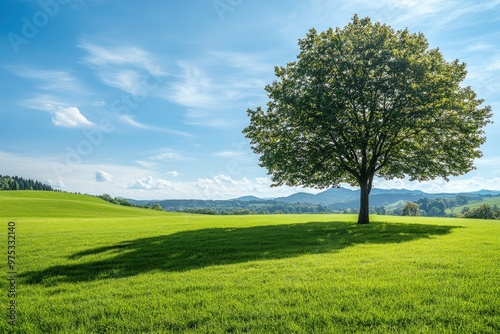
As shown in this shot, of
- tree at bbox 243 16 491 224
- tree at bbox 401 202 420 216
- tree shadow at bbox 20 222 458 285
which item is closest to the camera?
tree shadow at bbox 20 222 458 285

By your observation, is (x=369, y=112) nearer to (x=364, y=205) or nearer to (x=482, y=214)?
(x=364, y=205)

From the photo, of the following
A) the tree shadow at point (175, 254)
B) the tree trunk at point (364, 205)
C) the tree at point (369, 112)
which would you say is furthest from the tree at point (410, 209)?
the tree shadow at point (175, 254)

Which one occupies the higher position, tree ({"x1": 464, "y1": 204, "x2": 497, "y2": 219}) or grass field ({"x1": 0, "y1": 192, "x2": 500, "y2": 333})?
grass field ({"x1": 0, "y1": 192, "x2": 500, "y2": 333})

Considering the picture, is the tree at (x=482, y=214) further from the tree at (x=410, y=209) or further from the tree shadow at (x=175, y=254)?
the tree shadow at (x=175, y=254)

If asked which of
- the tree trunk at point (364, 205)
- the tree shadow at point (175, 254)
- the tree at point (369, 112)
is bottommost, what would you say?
the tree shadow at point (175, 254)

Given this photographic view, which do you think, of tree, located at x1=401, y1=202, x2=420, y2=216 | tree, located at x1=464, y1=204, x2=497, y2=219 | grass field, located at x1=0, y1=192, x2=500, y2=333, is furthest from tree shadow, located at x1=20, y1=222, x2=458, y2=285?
tree, located at x1=401, y1=202, x2=420, y2=216

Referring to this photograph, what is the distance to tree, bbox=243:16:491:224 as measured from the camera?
1208 inches

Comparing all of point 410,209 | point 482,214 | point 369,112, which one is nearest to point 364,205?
point 369,112

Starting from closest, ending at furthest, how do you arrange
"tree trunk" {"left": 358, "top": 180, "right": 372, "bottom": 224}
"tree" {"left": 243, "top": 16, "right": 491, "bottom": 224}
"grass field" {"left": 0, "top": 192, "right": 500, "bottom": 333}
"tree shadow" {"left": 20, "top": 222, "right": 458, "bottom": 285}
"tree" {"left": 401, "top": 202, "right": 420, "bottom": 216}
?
"grass field" {"left": 0, "top": 192, "right": 500, "bottom": 333} → "tree shadow" {"left": 20, "top": 222, "right": 458, "bottom": 285} → "tree" {"left": 243, "top": 16, "right": 491, "bottom": 224} → "tree trunk" {"left": 358, "top": 180, "right": 372, "bottom": 224} → "tree" {"left": 401, "top": 202, "right": 420, "bottom": 216}

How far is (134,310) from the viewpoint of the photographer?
795 cm

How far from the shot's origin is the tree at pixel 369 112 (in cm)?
3069

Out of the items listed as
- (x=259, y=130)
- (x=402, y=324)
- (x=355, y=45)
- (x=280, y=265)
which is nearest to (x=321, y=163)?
(x=259, y=130)

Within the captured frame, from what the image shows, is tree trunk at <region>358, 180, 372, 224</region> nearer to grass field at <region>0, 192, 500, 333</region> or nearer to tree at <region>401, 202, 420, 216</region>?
grass field at <region>0, 192, 500, 333</region>

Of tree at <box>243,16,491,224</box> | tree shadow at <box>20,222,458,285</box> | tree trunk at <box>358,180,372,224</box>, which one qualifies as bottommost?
tree shadow at <box>20,222,458,285</box>
